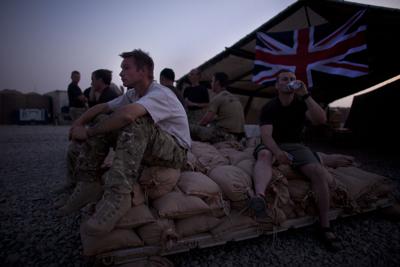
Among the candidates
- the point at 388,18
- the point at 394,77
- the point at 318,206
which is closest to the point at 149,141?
the point at 318,206

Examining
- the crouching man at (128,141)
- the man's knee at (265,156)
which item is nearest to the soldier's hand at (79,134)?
the crouching man at (128,141)

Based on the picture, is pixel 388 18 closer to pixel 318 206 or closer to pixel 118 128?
pixel 318 206

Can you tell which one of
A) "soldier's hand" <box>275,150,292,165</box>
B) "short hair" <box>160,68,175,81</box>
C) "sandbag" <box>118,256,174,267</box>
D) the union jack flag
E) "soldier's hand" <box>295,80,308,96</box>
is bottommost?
"sandbag" <box>118,256,174,267</box>

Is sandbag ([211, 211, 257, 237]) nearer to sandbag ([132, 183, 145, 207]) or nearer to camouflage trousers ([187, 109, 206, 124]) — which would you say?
sandbag ([132, 183, 145, 207])

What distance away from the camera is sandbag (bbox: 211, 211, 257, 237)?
172 centimetres

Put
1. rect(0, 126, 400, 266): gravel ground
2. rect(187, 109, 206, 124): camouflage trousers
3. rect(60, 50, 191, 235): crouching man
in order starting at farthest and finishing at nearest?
1. rect(187, 109, 206, 124): camouflage trousers
2. rect(0, 126, 400, 266): gravel ground
3. rect(60, 50, 191, 235): crouching man

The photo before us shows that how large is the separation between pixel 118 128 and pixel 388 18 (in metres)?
5.31

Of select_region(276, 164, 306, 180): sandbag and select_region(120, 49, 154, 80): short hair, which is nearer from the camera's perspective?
select_region(120, 49, 154, 80): short hair

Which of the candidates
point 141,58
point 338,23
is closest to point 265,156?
point 141,58

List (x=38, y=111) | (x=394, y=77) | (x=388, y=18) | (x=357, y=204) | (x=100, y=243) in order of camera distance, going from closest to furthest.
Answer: (x=100, y=243) < (x=357, y=204) < (x=388, y=18) < (x=394, y=77) < (x=38, y=111)

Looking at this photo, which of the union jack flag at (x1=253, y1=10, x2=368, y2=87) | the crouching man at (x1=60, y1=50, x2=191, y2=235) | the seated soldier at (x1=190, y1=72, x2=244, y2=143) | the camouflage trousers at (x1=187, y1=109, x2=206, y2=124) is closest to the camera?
the crouching man at (x1=60, y1=50, x2=191, y2=235)

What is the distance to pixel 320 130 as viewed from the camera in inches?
335

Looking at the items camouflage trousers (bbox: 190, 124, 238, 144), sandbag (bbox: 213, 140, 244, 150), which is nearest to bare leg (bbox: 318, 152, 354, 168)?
sandbag (bbox: 213, 140, 244, 150)

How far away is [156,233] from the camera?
153 centimetres
